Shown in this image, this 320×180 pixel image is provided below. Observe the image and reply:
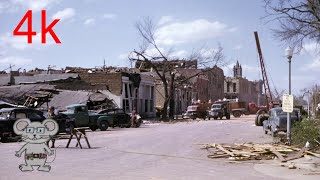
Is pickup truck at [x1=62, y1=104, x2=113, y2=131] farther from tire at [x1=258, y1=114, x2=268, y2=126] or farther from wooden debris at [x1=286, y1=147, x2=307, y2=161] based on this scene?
wooden debris at [x1=286, y1=147, x2=307, y2=161]

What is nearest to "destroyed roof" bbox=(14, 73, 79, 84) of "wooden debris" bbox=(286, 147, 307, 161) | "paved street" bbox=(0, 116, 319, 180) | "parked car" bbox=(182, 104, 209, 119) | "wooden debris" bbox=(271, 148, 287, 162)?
"parked car" bbox=(182, 104, 209, 119)

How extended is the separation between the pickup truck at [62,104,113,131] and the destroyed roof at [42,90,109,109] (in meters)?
10.00

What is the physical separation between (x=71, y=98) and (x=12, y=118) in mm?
21597

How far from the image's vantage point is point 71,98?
4609 cm

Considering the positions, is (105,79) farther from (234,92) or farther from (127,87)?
(234,92)

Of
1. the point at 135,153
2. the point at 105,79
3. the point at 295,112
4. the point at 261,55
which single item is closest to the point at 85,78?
the point at 105,79

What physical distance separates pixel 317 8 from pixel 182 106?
63.9 meters

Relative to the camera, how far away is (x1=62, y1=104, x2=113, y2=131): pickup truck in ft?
110

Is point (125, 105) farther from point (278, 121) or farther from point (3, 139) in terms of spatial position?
point (3, 139)

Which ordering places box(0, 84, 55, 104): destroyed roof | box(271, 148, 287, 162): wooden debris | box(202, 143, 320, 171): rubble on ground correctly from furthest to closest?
box(0, 84, 55, 104): destroyed roof → box(271, 148, 287, 162): wooden debris → box(202, 143, 320, 171): rubble on ground

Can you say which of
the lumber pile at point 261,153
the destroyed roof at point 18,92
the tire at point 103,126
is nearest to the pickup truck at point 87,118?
the tire at point 103,126

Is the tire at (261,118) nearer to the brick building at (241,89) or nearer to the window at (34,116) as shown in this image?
the window at (34,116)

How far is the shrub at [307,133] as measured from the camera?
17.8 metres

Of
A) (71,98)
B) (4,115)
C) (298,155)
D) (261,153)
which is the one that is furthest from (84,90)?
(298,155)
